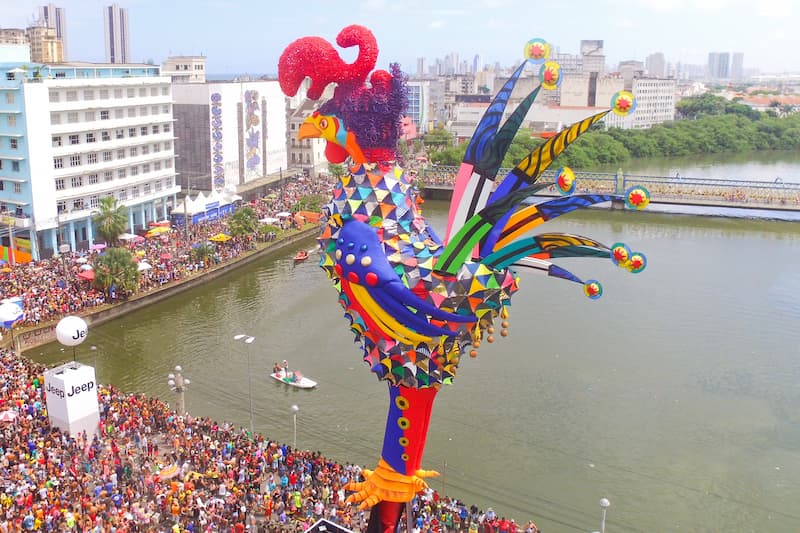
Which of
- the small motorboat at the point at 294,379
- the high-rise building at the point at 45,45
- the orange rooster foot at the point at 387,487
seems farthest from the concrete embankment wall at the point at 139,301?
the high-rise building at the point at 45,45

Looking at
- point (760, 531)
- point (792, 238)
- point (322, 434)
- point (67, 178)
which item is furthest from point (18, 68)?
point (792, 238)

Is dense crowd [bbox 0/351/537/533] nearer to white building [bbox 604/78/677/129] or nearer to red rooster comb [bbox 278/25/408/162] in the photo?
red rooster comb [bbox 278/25/408/162]

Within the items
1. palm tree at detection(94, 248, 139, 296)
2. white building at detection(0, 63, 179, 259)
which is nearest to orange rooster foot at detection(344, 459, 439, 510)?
palm tree at detection(94, 248, 139, 296)

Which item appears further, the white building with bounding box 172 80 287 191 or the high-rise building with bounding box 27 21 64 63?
the high-rise building with bounding box 27 21 64 63

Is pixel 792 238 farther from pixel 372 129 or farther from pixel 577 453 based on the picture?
pixel 372 129

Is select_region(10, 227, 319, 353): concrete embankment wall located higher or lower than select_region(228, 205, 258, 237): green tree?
lower
